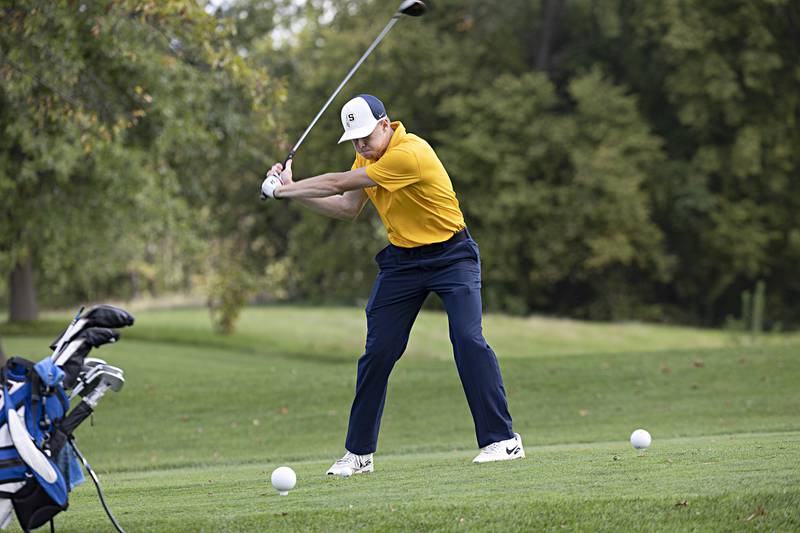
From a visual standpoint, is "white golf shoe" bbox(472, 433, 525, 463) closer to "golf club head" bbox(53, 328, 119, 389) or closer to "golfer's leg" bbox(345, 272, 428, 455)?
"golfer's leg" bbox(345, 272, 428, 455)

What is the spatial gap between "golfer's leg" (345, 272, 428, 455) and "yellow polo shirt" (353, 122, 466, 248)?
0.98 ft

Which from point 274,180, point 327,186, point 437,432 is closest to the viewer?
point 327,186

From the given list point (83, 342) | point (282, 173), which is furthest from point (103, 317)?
point (282, 173)

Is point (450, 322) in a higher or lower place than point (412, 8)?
lower

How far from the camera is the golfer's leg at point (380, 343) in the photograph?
7512mm

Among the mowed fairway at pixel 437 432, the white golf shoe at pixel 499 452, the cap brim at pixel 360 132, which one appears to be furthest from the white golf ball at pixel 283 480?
the cap brim at pixel 360 132

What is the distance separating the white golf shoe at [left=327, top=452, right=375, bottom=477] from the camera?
7.58 metres

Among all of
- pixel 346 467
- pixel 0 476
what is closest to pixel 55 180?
pixel 346 467

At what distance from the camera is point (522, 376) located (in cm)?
1708

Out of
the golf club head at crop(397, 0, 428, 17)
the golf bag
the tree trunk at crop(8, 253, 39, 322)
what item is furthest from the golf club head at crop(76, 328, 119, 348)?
the tree trunk at crop(8, 253, 39, 322)

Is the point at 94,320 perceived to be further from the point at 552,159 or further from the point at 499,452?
the point at 552,159

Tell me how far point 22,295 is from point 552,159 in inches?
667

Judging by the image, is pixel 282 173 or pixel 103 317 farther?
pixel 282 173

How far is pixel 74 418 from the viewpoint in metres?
5.56
